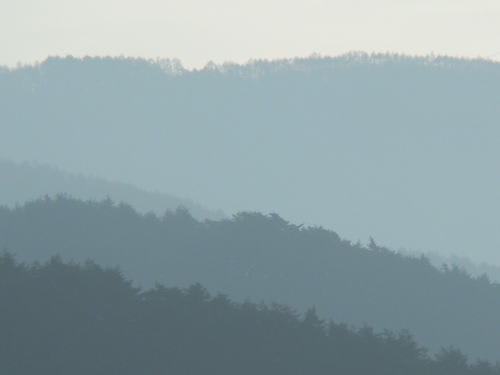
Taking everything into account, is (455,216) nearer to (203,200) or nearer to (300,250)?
(203,200)

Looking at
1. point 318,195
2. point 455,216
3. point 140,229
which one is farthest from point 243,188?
point 140,229

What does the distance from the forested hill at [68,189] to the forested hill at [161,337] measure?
3316 inches

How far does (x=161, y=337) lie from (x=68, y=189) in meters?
96.9

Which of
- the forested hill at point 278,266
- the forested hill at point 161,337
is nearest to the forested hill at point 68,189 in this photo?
the forested hill at point 278,266

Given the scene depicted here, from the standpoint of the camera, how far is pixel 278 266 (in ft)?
213

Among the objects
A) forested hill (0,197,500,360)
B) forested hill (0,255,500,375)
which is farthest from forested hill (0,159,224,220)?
forested hill (0,255,500,375)

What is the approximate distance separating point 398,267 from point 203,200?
4288 inches

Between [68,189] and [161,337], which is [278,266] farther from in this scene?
[68,189]

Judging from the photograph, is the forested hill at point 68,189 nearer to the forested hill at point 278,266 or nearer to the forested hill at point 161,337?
the forested hill at point 278,266

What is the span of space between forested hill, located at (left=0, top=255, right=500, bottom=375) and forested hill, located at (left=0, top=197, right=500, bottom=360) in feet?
65.0

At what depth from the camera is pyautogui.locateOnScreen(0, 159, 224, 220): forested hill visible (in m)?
128

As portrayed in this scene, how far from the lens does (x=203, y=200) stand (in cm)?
17650

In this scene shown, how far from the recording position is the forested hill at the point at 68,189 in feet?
422

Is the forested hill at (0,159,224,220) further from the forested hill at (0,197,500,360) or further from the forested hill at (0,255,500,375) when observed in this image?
the forested hill at (0,255,500,375)
